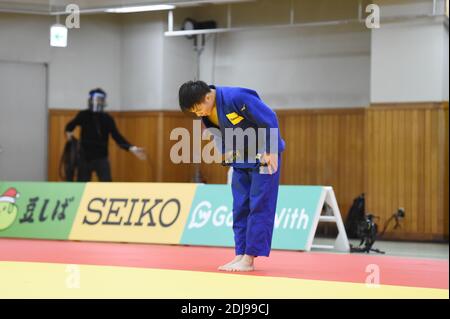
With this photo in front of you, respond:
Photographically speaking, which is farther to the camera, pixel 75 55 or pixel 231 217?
pixel 75 55

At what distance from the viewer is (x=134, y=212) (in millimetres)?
7090

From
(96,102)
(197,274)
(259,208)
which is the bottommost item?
(197,274)

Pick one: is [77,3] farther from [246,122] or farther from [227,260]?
[246,122]

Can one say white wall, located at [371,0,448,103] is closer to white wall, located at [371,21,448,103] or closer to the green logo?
white wall, located at [371,21,448,103]

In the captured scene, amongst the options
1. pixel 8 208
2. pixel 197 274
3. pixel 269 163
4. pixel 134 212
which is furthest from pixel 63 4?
pixel 197 274

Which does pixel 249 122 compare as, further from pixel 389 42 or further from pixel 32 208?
pixel 389 42

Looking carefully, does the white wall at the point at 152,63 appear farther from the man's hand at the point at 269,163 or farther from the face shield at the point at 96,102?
the man's hand at the point at 269,163

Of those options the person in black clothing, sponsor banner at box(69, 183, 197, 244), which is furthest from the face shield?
sponsor banner at box(69, 183, 197, 244)

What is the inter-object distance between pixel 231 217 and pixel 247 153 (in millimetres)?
2385

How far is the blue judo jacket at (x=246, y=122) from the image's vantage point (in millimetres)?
4191

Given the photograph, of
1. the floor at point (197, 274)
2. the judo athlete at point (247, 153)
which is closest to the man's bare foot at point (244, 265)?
the judo athlete at point (247, 153)

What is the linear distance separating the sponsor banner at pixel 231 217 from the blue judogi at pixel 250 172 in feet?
6.86

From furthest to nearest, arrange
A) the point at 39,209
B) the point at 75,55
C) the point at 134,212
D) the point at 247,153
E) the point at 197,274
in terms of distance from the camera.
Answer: the point at 75,55
the point at 39,209
the point at 134,212
the point at 247,153
the point at 197,274
